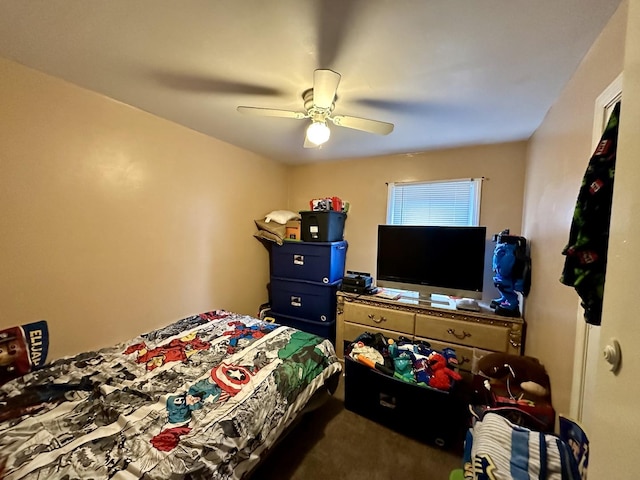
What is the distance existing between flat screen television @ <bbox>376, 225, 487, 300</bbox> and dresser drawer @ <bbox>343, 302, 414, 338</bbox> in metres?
0.34

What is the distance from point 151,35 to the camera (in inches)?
49.3

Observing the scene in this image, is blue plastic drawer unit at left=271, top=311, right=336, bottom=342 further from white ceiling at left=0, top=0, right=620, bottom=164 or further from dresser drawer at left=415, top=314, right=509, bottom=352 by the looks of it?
white ceiling at left=0, top=0, right=620, bottom=164

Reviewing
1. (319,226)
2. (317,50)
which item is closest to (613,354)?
(317,50)

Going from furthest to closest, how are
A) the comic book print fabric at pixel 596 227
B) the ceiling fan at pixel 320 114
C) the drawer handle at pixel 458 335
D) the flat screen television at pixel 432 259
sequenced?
the flat screen television at pixel 432 259 < the drawer handle at pixel 458 335 < the ceiling fan at pixel 320 114 < the comic book print fabric at pixel 596 227

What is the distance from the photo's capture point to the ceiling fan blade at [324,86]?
1264 millimetres

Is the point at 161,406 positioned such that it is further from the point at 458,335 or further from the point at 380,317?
the point at 458,335

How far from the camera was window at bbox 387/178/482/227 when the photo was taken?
9.18ft

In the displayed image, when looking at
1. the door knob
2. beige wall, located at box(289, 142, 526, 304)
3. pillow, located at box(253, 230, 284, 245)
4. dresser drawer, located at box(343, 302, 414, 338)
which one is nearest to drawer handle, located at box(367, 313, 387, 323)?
dresser drawer, located at box(343, 302, 414, 338)

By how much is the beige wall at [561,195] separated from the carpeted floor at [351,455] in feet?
2.71

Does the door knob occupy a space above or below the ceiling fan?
below

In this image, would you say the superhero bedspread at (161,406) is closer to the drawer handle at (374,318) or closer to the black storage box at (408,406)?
the black storage box at (408,406)

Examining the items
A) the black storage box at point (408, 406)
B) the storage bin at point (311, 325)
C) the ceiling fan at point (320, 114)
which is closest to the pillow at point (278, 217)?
the storage bin at point (311, 325)

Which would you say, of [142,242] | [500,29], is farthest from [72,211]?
[500,29]

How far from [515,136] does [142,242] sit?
3.43 meters
